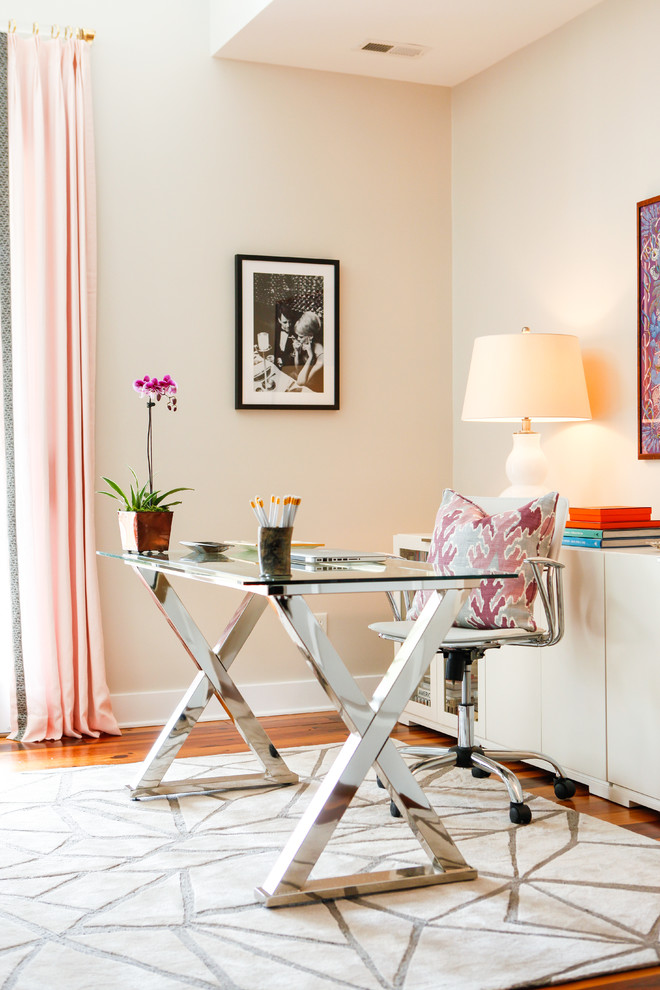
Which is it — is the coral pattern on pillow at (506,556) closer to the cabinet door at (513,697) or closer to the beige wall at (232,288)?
the cabinet door at (513,697)

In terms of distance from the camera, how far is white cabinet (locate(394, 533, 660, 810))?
3.04 metres

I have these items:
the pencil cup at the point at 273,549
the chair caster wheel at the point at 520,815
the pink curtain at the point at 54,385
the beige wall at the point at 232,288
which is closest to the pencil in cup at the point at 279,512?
the pencil cup at the point at 273,549

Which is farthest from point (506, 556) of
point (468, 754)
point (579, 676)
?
point (468, 754)

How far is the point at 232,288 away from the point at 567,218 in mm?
1377

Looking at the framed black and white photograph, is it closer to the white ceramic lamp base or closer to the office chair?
the white ceramic lamp base

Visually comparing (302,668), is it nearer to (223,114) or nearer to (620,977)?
(223,114)

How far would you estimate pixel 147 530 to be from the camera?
3.18 metres

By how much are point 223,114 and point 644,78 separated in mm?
1715

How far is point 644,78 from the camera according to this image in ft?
11.7

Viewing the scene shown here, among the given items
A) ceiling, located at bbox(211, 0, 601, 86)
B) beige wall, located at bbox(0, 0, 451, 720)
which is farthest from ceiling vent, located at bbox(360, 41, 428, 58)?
beige wall, located at bbox(0, 0, 451, 720)

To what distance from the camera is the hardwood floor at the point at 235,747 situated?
3102 mm

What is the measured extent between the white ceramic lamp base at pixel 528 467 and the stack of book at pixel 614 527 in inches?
17.6

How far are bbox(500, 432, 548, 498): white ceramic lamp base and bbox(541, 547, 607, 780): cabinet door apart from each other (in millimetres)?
465

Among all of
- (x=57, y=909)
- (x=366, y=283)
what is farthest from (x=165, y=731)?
(x=366, y=283)
